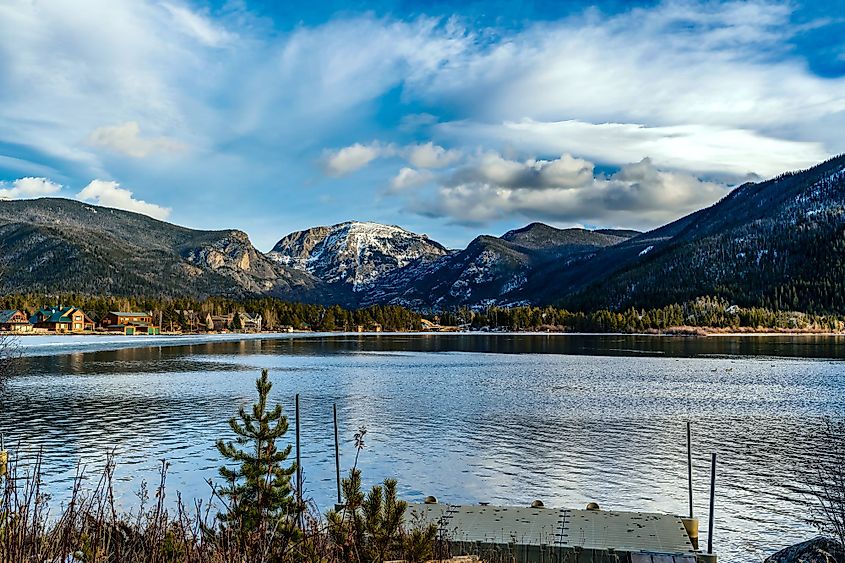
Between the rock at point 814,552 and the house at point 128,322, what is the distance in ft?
629

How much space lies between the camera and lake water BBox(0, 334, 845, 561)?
25.6m

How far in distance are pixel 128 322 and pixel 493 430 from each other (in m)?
175

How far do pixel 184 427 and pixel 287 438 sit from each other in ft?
21.8

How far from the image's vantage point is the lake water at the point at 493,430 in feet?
83.9

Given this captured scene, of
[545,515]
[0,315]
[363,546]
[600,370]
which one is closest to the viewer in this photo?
[363,546]

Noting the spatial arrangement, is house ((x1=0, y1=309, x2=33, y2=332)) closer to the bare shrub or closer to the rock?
the bare shrub

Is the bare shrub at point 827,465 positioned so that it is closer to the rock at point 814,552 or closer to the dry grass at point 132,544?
the rock at point 814,552

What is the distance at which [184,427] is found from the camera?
39.1 m

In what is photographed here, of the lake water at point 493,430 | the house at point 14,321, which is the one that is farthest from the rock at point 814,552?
the house at point 14,321

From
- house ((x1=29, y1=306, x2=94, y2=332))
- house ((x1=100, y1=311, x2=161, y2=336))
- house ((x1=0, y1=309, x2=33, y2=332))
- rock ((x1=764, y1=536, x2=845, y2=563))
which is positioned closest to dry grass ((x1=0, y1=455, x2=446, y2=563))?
rock ((x1=764, y1=536, x2=845, y2=563))

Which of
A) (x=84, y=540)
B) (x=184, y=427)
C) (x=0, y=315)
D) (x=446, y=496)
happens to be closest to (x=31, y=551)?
(x=84, y=540)

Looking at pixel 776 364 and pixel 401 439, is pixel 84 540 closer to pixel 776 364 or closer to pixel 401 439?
pixel 401 439

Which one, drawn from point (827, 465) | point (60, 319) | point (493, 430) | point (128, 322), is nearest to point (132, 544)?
point (827, 465)

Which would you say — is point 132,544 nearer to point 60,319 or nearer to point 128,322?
point 60,319
